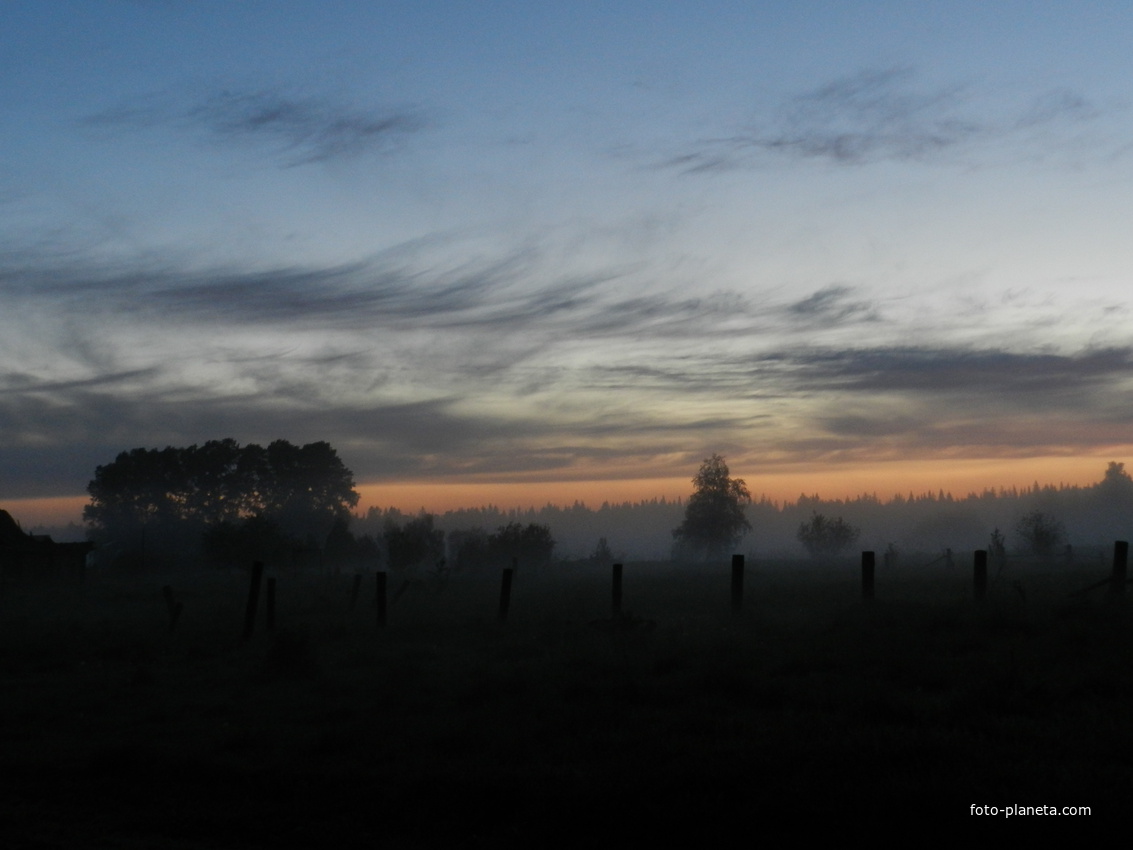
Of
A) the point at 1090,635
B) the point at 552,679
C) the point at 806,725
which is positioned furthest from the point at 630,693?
the point at 1090,635

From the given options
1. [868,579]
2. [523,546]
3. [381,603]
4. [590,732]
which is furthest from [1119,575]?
[523,546]

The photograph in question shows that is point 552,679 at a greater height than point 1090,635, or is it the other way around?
point 1090,635

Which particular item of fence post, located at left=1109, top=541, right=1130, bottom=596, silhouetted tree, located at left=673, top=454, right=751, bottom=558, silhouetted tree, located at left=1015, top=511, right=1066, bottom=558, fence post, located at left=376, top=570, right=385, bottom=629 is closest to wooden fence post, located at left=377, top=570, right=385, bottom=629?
fence post, located at left=376, top=570, right=385, bottom=629

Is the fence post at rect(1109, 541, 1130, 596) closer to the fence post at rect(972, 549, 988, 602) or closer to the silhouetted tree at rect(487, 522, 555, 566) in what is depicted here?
the fence post at rect(972, 549, 988, 602)

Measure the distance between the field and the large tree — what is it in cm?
8492

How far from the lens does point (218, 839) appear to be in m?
7.54

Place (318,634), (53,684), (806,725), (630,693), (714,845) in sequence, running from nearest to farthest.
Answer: (714,845), (806,725), (630,693), (53,684), (318,634)

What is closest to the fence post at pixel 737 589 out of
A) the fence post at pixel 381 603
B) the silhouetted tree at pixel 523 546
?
the fence post at pixel 381 603

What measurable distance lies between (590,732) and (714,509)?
91.0 metres

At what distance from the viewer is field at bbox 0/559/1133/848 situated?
7344mm

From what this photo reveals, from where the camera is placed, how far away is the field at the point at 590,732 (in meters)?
7.34

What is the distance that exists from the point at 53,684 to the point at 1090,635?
17.6 metres

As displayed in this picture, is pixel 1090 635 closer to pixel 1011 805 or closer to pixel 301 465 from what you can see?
pixel 1011 805

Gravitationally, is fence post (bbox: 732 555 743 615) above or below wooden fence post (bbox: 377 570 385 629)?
above
